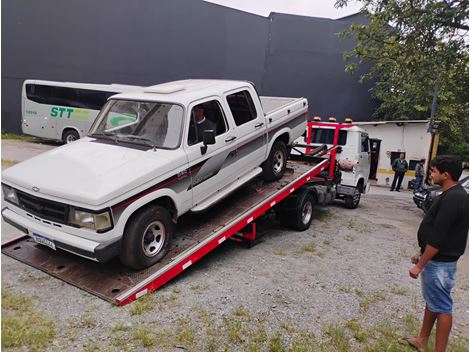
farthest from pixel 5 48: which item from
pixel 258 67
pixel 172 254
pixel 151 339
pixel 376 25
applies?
pixel 151 339

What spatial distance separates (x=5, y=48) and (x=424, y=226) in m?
20.4

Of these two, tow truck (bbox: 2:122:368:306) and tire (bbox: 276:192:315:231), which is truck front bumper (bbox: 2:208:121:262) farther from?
tire (bbox: 276:192:315:231)

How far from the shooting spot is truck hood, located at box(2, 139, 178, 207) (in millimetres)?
4031

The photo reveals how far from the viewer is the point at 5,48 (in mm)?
18141

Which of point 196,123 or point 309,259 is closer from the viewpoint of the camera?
point 196,123

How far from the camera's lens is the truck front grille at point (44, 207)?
4156mm

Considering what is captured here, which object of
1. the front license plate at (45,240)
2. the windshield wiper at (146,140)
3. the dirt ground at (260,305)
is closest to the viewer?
the dirt ground at (260,305)

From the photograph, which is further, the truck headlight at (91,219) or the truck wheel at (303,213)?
the truck wheel at (303,213)

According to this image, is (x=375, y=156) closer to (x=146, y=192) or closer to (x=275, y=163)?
(x=275, y=163)

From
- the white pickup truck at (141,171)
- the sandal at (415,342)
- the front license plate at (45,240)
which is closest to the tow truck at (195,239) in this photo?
the white pickup truck at (141,171)

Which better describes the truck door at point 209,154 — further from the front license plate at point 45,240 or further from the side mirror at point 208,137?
the front license plate at point 45,240

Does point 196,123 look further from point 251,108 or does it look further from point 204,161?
point 251,108

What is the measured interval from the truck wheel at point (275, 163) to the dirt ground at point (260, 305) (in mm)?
1163

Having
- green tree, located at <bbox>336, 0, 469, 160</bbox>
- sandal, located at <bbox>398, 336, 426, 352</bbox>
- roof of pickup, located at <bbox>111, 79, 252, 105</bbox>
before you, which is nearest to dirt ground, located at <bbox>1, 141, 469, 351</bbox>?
sandal, located at <bbox>398, 336, 426, 352</bbox>
